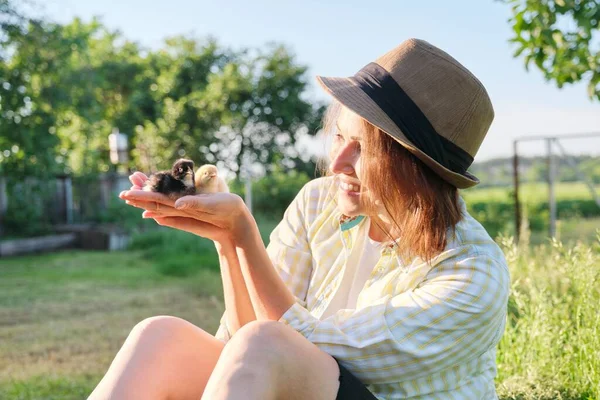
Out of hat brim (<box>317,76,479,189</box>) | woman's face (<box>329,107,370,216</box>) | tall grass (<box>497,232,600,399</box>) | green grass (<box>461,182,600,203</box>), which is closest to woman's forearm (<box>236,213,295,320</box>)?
woman's face (<box>329,107,370,216</box>)

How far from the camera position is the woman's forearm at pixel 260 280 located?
5.23 feet

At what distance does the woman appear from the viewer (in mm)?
Result: 1389

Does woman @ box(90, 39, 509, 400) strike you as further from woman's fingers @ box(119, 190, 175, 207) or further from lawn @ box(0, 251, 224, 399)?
lawn @ box(0, 251, 224, 399)

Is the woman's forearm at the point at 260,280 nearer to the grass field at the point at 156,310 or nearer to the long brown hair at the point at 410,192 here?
the long brown hair at the point at 410,192

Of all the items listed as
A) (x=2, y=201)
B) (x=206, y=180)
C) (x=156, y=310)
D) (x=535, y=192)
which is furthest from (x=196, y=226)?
(x=2, y=201)

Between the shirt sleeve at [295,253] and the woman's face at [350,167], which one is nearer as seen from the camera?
the woman's face at [350,167]

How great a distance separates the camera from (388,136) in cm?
156

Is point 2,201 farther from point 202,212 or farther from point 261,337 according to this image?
point 261,337

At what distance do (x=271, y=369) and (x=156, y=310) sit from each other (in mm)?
4230

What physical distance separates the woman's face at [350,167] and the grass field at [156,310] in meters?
0.98

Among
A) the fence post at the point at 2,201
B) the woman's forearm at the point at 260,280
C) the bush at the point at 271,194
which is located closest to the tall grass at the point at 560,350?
the woman's forearm at the point at 260,280

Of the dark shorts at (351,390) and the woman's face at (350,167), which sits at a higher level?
the woman's face at (350,167)

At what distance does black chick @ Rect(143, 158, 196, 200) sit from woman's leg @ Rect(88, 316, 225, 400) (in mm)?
347

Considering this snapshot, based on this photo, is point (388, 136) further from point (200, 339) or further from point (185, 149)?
point (185, 149)
